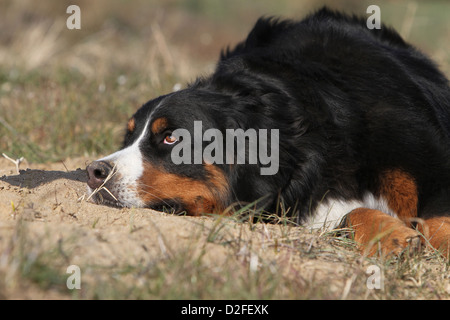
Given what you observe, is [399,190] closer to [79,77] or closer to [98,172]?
[98,172]

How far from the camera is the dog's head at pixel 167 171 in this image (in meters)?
3.37

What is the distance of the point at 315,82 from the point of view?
371cm

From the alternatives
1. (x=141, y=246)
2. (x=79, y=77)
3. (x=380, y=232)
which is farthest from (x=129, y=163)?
(x=79, y=77)

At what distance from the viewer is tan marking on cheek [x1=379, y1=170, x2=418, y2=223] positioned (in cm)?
350

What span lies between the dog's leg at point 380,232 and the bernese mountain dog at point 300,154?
11 mm

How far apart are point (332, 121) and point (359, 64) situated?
0.60m

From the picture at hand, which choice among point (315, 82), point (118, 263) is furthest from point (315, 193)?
point (118, 263)

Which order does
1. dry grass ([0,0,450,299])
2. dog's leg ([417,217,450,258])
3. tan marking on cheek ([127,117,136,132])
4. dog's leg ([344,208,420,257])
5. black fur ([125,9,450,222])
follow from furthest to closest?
1. tan marking on cheek ([127,117,136,132])
2. black fur ([125,9,450,222])
3. dog's leg ([417,217,450,258])
4. dog's leg ([344,208,420,257])
5. dry grass ([0,0,450,299])

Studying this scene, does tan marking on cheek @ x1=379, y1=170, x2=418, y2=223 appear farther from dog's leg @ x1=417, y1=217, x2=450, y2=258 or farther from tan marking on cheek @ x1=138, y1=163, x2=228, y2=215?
tan marking on cheek @ x1=138, y1=163, x2=228, y2=215

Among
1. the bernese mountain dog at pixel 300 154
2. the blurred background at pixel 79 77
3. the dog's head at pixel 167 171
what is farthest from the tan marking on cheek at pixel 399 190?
the blurred background at pixel 79 77

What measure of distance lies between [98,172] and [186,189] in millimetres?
533

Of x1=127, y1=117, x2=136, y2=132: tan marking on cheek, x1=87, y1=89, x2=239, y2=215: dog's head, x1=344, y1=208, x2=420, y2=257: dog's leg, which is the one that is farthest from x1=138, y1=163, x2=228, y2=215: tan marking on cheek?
x1=344, y1=208, x2=420, y2=257: dog's leg

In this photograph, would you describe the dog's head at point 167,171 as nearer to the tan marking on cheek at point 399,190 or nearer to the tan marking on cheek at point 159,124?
the tan marking on cheek at point 159,124
